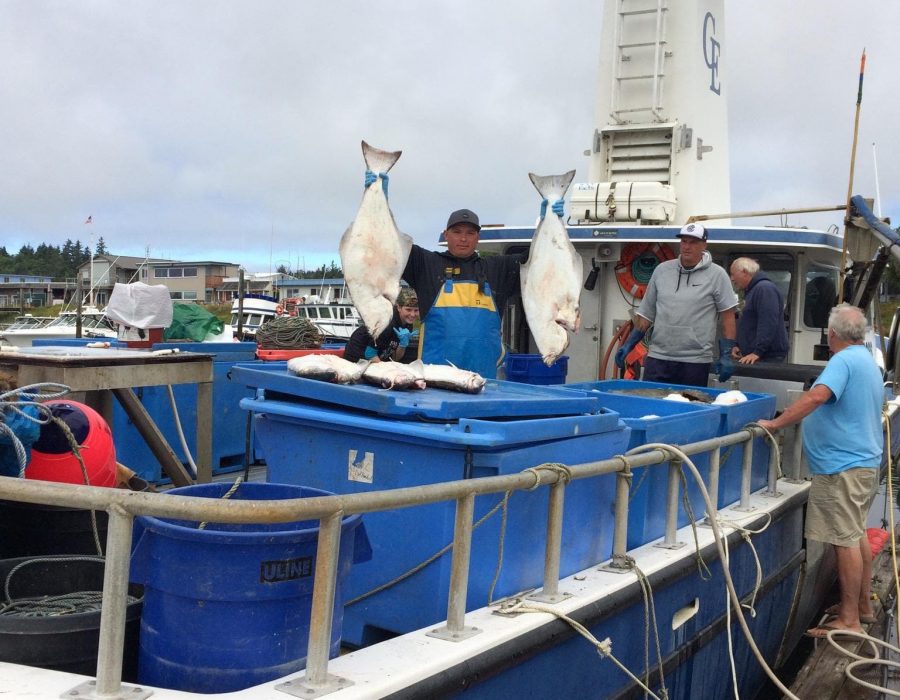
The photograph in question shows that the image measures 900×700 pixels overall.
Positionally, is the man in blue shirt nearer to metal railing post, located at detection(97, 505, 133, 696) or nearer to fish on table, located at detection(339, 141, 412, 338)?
fish on table, located at detection(339, 141, 412, 338)

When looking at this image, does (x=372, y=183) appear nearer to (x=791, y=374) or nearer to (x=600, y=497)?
(x=600, y=497)

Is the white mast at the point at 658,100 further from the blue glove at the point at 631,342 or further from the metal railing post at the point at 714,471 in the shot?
the metal railing post at the point at 714,471

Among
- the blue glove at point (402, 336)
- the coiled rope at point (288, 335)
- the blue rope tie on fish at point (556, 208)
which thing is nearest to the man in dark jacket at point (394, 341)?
the blue glove at point (402, 336)

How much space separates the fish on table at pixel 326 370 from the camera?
308cm

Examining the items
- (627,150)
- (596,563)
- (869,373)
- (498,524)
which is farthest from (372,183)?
(627,150)

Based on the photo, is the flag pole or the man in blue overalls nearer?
the man in blue overalls

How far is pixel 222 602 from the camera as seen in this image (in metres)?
2.09

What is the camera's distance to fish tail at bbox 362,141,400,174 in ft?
11.6

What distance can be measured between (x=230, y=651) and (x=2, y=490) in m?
0.67

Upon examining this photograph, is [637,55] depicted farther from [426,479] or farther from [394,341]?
[426,479]

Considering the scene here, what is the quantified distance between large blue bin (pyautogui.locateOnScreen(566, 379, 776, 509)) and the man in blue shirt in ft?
0.53

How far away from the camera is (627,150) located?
848 centimetres

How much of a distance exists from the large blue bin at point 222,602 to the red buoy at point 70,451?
117 centimetres

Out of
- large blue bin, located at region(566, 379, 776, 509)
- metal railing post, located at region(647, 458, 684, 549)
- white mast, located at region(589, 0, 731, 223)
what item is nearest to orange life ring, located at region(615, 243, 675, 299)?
white mast, located at region(589, 0, 731, 223)
